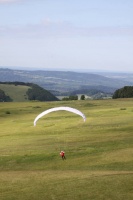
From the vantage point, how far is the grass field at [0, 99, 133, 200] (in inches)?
1142

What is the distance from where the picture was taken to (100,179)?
3125 cm

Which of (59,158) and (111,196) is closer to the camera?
(111,196)

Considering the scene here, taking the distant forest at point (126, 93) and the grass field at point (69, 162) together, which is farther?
the distant forest at point (126, 93)

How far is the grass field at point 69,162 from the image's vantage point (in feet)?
95.1

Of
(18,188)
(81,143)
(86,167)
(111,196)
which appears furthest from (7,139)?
(111,196)

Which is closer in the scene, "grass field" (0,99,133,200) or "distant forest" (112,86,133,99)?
"grass field" (0,99,133,200)

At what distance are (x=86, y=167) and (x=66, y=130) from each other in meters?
23.5

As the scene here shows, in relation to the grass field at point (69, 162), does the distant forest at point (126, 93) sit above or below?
above

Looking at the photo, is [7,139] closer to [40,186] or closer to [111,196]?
[40,186]

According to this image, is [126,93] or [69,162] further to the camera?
[126,93]

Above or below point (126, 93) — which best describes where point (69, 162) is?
below

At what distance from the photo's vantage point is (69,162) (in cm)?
4038

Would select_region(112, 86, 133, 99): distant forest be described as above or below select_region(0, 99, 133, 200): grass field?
above

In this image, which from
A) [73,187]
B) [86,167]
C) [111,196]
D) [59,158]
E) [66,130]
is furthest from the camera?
[66,130]
